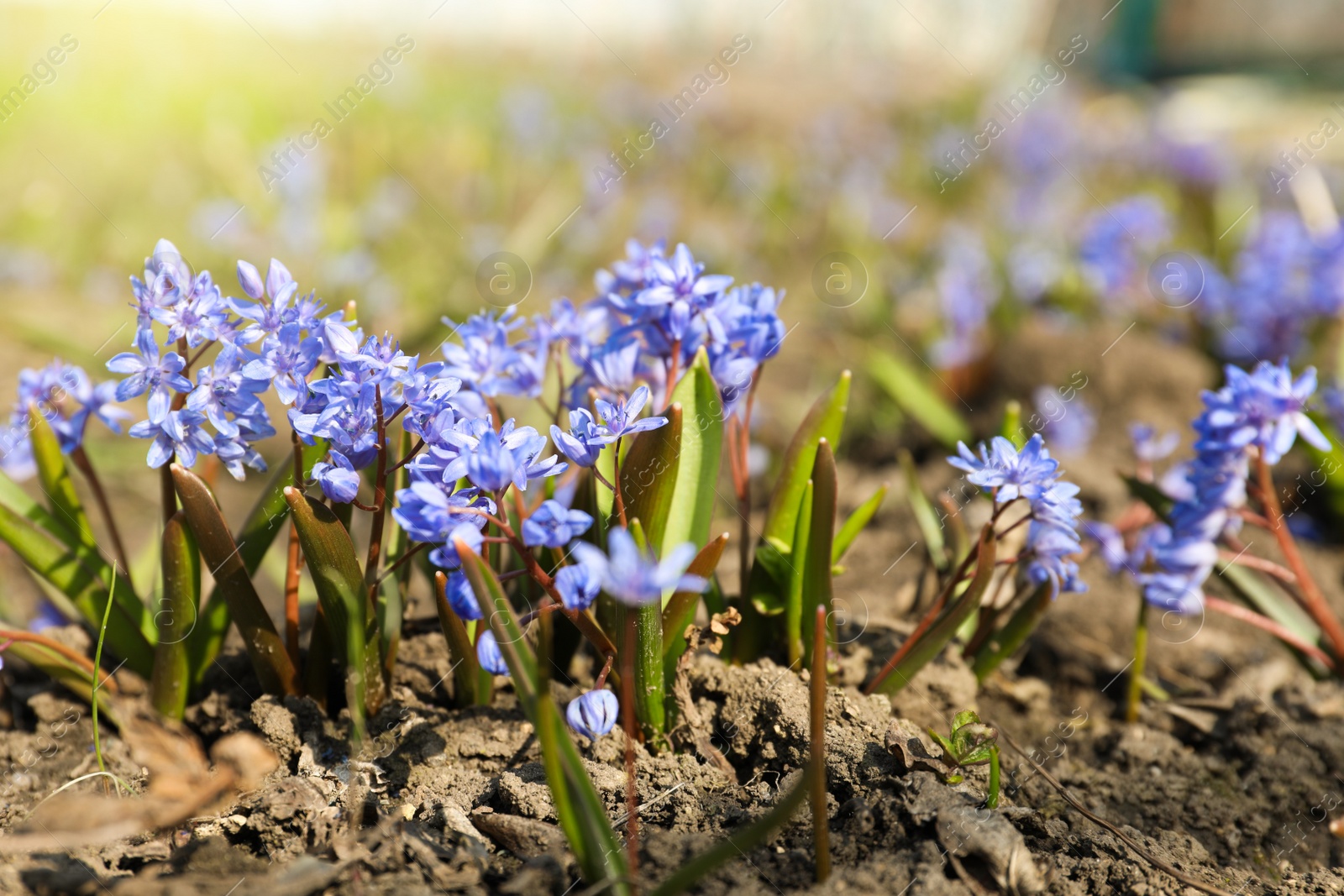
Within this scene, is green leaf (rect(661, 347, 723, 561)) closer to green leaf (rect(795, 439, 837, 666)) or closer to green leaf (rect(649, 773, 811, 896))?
green leaf (rect(795, 439, 837, 666))

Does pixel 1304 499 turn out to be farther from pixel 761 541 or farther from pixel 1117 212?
pixel 761 541

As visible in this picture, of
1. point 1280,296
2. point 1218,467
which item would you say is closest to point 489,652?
point 1218,467

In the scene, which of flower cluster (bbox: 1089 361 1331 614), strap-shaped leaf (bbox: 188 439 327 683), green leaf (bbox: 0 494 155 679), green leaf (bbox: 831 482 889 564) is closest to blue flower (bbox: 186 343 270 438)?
strap-shaped leaf (bbox: 188 439 327 683)

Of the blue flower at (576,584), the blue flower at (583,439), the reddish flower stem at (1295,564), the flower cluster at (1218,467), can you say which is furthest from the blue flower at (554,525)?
the reddish flower stem at (1295,564)

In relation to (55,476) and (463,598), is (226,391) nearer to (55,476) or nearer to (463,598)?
(463,598)

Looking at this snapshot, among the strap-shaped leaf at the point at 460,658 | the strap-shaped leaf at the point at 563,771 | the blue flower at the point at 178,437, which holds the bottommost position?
the strap-shaped leaf at the point at 563,771

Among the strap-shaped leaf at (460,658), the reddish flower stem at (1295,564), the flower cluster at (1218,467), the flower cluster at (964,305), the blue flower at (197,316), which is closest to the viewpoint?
the blue flower at (197,316)

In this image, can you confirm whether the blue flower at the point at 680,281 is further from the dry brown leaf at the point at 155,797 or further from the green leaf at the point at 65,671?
the green leaf at the point at 65,671
